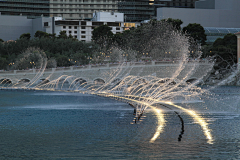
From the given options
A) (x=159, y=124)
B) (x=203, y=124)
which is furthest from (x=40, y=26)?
(x=203, y=124)

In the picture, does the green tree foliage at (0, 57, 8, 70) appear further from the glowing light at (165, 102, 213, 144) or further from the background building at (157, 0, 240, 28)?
the glowing light at (165, 102, 213, 144)

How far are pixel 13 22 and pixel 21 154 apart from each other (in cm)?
17435

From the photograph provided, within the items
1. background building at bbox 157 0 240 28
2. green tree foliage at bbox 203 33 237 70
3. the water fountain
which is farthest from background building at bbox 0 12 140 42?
green tree foliage at bbox 203 33 237 70

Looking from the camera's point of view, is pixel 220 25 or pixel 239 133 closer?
pixel 239 133

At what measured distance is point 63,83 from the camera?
105000 mm

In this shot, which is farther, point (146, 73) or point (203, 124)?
point (146, 73)

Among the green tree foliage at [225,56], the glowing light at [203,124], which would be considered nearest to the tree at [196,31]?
the green tree foliage at [225,56]

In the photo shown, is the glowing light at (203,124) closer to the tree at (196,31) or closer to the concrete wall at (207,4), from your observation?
the tree at (196,31)

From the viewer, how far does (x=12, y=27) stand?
189500 millimetres

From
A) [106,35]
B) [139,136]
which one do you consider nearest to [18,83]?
[106,35]

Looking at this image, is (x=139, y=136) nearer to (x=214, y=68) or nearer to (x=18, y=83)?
(x=214, y=68)

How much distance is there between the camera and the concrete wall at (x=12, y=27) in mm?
189000

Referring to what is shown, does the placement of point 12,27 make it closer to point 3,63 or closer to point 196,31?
point 3,63

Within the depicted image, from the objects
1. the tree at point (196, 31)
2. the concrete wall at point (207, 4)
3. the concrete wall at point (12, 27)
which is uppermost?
the concrete wall at point (207, 4)
